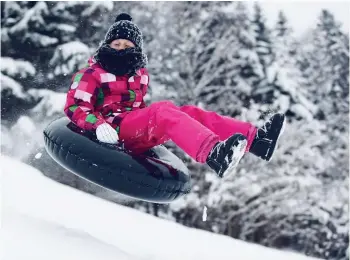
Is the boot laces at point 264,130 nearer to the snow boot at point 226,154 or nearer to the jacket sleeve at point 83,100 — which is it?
the snow boot at point 226,154

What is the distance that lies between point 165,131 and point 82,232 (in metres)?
1.07

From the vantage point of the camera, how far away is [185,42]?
10.9 meters

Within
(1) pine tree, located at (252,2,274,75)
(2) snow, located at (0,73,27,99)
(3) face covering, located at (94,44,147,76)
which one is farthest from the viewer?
(1) pine tree, located at (252,2,274,75)

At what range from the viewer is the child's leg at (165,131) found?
2.51 meters

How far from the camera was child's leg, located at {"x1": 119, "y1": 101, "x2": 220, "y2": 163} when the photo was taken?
2508mm

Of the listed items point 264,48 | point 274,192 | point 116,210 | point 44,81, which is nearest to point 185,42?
point 264,48

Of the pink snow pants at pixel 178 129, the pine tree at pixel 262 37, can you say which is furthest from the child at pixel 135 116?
the pine tree at pixel 262 37

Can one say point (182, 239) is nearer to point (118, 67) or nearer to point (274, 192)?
point (118, 67)

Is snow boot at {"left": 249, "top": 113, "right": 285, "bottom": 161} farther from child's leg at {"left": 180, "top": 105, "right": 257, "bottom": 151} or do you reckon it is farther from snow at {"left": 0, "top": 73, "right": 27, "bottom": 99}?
snow at {"left": 0, "top": 73, "right": 27, "bottom": 99}

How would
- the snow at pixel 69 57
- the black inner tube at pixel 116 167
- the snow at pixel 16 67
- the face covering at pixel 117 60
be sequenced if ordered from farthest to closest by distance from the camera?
the snow at pixel 16 67
the snow at pixel 69 57
the face covering at pixel 117 60
the black inner tube at pixel 116 167

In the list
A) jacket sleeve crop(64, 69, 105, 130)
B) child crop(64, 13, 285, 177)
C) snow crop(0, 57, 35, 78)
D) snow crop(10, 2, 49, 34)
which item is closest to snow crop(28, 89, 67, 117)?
snow crop(0, 57, 35, 78)

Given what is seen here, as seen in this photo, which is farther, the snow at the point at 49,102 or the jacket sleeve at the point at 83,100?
the snow at the point at 49,102

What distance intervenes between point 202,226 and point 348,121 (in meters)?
4.72

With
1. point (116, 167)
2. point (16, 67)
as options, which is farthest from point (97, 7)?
point (116, 167)
